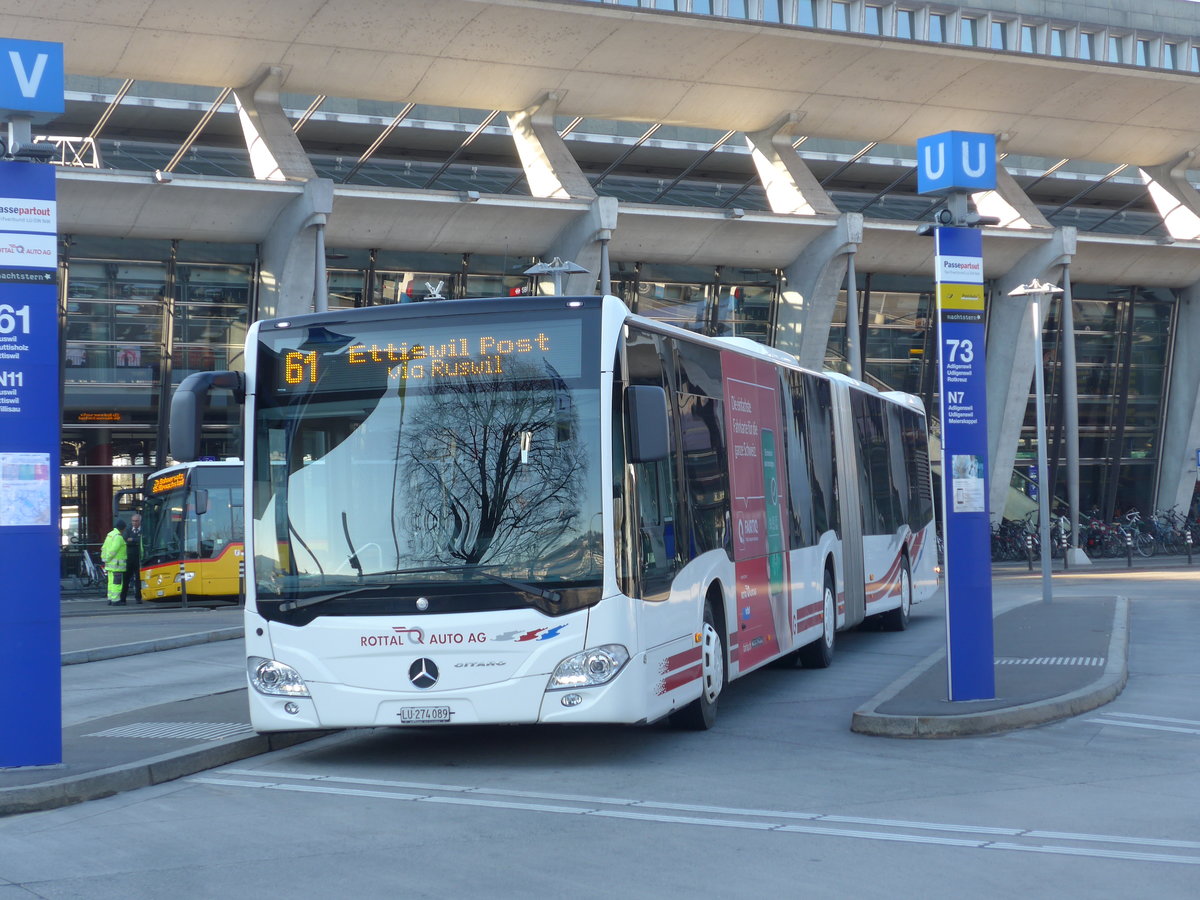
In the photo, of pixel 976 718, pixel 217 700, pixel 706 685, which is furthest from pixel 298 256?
pixel 976 718

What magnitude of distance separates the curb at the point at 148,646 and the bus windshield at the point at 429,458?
9311 millimetres

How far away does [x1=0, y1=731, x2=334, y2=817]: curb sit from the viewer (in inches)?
316

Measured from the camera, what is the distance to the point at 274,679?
9211 millimetres

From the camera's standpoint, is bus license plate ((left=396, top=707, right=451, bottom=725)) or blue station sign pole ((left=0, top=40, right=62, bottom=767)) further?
bus license plate ((left=396, top=707, right=451, bottom=725))

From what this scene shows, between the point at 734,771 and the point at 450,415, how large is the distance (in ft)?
9.09

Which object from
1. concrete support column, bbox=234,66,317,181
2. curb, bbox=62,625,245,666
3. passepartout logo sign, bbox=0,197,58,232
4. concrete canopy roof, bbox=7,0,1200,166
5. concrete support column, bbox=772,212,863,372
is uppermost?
concrete canopy roof, bbox=7,0,1200,166

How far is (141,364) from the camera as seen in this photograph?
111 ft

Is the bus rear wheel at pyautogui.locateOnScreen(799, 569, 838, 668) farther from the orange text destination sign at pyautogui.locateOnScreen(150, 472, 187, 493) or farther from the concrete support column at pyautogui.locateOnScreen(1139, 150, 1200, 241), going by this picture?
the concrete support column at pyautogui.locateOnScreen(1139, 150, 1200, 241)

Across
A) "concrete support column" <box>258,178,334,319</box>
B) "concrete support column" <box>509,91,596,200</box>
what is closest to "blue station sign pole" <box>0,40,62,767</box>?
"concrete support column" <box>258,178,334,319</box>

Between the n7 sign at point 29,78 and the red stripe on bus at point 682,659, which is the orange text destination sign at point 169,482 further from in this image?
the n7 sign at point 29,78

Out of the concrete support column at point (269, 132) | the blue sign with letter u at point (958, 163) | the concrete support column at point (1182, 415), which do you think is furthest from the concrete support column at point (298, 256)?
the concrete support column at point (1182, 415)

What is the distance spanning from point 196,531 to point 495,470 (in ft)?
73.6

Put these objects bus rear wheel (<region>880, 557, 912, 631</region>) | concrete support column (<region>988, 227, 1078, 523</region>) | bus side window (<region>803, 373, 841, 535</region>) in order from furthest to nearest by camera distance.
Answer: concrete support column (<region>988, 227, 1078, 523</region>) < bus rear wheel (<region>880, 557, 912, 631</region>) < bus side window (<region>803, 373, 841, 535</region>)

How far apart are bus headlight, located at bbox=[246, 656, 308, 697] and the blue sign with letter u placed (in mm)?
5610
